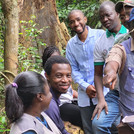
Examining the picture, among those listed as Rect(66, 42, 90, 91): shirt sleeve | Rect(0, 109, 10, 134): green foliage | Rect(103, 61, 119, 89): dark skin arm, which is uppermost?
Rect(103, 61, 119, 89): dark skin arm

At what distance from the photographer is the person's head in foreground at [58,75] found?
300cm

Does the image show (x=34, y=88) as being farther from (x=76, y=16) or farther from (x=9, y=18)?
(x=76, y=16)

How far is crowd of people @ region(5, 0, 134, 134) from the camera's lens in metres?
2.16

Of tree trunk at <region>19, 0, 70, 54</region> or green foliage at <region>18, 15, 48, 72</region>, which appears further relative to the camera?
tree trunk at <region>19, 0, 70, 54</region>

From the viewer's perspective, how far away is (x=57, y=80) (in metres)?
3.00

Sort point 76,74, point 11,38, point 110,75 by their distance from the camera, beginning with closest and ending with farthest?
point 110,75 < point 11,38 < point 76,74

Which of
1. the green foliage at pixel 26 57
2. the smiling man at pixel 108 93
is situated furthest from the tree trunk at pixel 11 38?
the smiling man at pixel 108 93

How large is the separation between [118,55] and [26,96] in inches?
34.5

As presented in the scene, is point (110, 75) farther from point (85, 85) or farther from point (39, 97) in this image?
point (85, 85)

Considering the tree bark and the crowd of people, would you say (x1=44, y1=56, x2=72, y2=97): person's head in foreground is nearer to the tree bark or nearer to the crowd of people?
the crowd of people

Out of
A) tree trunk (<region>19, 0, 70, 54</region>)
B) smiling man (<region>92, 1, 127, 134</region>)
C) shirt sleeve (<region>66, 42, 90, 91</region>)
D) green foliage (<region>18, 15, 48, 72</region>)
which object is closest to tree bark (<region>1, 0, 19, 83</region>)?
green foliage (<region>18, 15, 48, 72</region>)

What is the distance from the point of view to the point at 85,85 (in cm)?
388

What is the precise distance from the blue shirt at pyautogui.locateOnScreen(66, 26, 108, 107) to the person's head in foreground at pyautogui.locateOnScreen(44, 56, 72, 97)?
89 cm

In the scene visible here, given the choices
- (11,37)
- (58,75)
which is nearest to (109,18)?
(58,75)
